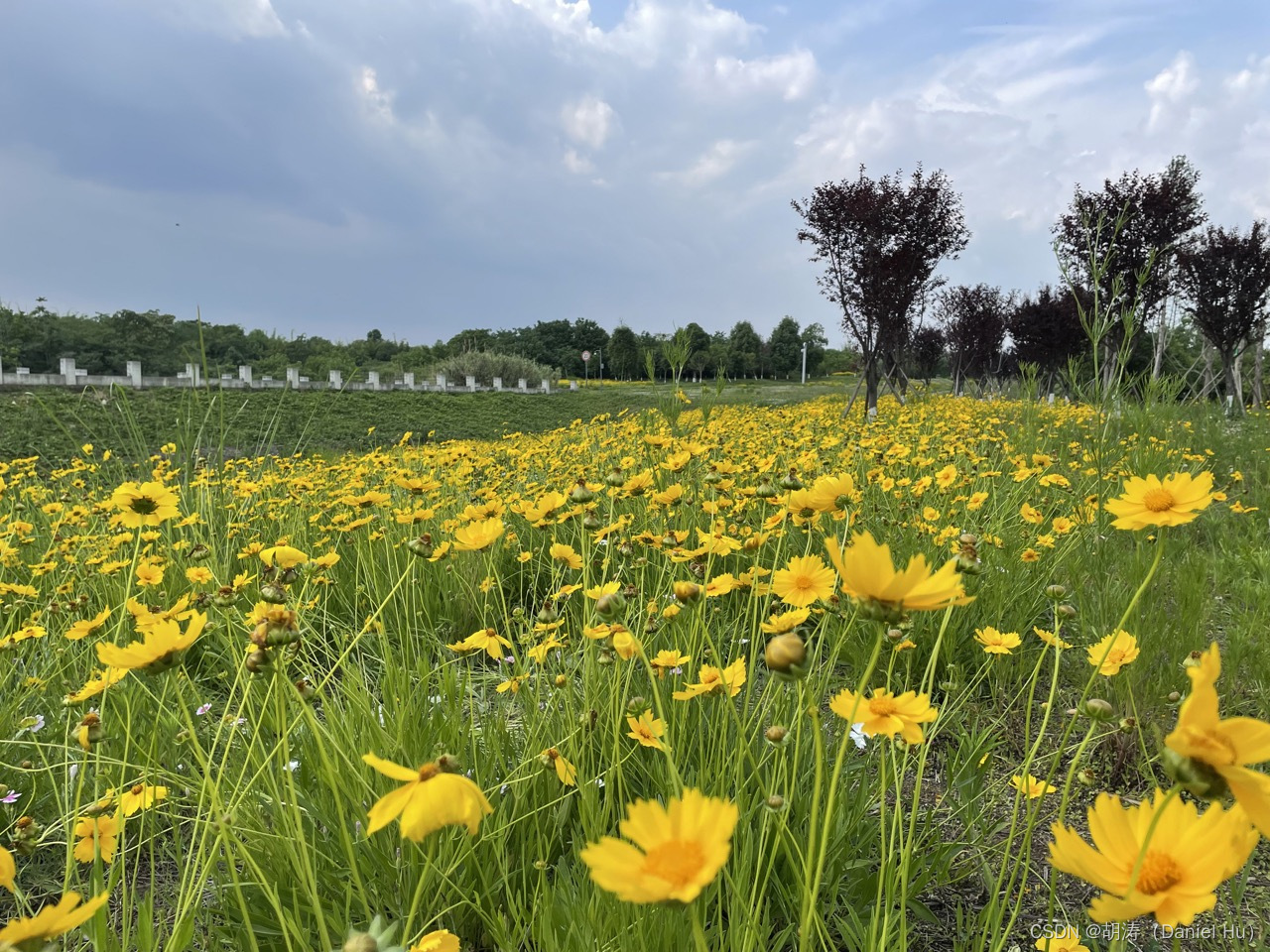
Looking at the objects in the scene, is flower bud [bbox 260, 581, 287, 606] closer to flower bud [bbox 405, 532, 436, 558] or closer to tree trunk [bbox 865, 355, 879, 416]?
flower bud [bbox 405, 532, 436, 558]

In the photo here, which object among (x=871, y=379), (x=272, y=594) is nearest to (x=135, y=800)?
(x=272, y=594)

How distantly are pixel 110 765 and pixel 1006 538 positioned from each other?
227 centimetres

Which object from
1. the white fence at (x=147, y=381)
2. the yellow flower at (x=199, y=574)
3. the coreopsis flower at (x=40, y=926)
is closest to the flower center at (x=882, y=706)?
the coreopsis flower at (x=40, y=926)

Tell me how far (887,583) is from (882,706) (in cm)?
29

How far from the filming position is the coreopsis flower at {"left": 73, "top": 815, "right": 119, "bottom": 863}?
730 mm

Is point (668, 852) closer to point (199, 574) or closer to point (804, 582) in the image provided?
point (804, 582)

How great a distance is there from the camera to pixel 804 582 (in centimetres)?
87

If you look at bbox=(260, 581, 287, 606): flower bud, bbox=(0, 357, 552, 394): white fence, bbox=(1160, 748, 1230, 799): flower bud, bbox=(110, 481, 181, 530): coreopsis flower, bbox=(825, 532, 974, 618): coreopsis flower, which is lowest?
bbox=(260, 581, 287, 606): flower bud

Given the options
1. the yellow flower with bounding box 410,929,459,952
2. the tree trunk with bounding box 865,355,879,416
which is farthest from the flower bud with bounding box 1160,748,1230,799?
the tree trunk with bounding box 865,355,879,416

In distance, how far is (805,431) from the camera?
3689 mm

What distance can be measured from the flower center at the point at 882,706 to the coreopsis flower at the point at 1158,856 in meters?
0.26

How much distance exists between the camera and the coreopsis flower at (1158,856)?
0.36 meters

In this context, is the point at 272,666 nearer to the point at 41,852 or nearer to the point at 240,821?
the point at 240,821

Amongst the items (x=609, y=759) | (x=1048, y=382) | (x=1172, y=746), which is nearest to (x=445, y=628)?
(x=609, y=759)
